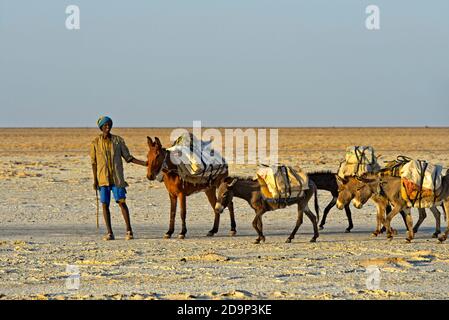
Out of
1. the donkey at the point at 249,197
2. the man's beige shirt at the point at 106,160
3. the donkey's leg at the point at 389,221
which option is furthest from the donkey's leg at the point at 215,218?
the donkey's leg at the point at 389,221

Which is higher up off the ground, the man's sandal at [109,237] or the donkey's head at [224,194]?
the donkey's head at [224,194]

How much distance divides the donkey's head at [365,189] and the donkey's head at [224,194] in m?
2.66

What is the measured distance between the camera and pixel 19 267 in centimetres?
1423

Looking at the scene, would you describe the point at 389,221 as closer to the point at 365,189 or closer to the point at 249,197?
the point at 365,189

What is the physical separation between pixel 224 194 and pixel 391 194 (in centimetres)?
317

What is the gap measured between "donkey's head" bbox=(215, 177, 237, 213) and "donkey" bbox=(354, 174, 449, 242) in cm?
269

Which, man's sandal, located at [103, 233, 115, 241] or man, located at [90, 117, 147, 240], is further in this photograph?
man's sandal, located at [103, 233, 115, 241]

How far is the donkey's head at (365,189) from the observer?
1794 cm

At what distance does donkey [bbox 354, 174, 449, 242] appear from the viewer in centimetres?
1725

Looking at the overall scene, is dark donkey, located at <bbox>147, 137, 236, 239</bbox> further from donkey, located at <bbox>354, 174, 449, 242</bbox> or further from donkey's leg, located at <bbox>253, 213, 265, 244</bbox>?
donkey, located at <bbox>354, 174, 449, 242</bbox>

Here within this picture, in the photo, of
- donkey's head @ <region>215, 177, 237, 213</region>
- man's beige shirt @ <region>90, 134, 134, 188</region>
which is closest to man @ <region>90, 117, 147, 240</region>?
man's beige shirt @ <region>90, 134, 134, 188</region>

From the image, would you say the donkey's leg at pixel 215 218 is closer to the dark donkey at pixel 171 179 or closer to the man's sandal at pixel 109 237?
the dark donkey at pixel 171 179

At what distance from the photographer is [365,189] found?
59.3 ft
